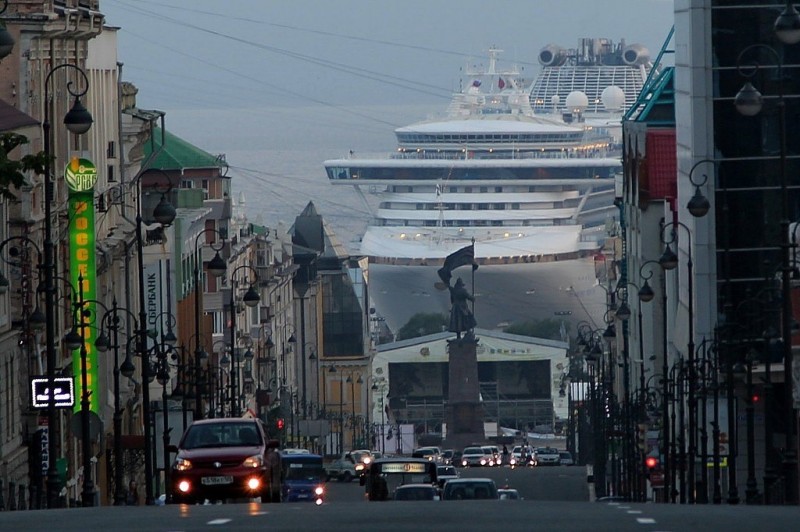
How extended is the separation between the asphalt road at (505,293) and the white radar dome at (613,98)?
31.8 meters

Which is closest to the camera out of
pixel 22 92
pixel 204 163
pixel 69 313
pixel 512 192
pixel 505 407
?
pixel 22 92

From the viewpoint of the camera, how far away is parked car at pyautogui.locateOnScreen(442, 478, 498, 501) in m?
34.0

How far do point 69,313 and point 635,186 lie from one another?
32.3 meters

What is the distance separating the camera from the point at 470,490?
34219mm

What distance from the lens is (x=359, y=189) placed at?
6580 inches

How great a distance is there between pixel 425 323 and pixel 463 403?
2269 inches

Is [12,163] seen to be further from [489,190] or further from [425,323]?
[425,323]

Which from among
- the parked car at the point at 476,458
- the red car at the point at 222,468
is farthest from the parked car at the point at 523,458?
the red car at the point at 222,468

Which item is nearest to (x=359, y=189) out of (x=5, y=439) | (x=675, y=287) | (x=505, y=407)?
(x=505, y=407)

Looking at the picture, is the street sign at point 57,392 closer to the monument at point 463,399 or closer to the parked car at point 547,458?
the parked car at point 547,458

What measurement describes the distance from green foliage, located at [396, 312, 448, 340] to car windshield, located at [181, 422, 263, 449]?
142 metres

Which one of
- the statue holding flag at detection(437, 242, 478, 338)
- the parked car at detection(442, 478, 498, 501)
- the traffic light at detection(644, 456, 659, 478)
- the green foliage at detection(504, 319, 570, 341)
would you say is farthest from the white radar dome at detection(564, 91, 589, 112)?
the parked car at detection(442, 478, 498, 501)

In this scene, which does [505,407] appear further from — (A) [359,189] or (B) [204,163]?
(B) [204,163]

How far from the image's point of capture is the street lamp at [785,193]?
23.3 metres
